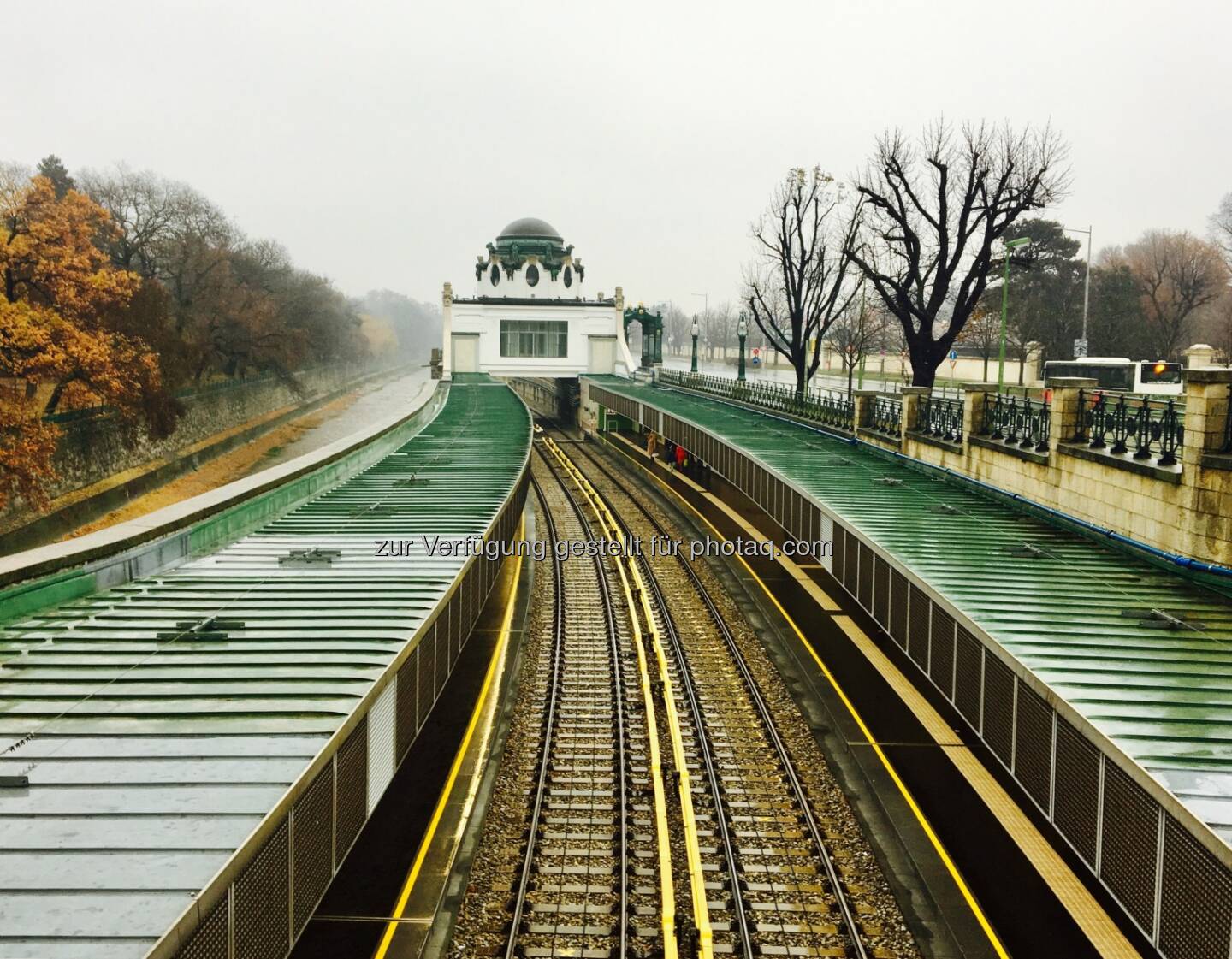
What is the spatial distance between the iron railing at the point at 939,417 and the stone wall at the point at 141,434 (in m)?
29.4

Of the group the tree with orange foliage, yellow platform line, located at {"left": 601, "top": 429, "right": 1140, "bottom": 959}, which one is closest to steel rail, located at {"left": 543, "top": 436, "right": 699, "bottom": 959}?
yellow platform line, located at {"left": 601, "top": 429, "right": 1140, "bottom": 959}

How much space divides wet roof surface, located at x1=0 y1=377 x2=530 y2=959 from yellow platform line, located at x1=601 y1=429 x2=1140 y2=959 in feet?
22.0

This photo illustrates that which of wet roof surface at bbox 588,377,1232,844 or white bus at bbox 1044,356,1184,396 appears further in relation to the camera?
white bus at bbox 1044,356,1184,396

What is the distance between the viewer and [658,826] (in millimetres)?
12641

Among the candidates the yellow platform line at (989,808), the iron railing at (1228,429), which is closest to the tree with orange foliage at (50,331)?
the yellow platform line at (989,808)

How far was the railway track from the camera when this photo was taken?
10359mm

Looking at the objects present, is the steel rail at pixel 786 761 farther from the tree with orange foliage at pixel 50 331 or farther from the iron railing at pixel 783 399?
the tree with orange foliage at pixel 50 331

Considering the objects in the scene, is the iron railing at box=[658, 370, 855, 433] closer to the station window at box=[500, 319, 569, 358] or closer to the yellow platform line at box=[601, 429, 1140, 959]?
the station window at box=[500, 319, 569, 358]

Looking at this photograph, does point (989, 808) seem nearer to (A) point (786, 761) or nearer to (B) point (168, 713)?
(A) point (786, 761)

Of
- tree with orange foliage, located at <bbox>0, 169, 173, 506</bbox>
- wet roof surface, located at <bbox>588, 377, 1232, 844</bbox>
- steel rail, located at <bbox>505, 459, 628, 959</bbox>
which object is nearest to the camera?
wet roof surface, located at <bbox>588, 377, 1232, 844</bbox>

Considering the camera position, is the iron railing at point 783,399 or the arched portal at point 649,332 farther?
the arched portal at point 649,332

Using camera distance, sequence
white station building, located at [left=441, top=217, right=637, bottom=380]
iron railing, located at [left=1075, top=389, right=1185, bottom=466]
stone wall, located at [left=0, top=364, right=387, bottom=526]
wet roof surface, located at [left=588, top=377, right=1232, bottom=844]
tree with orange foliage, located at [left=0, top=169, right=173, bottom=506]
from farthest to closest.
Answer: white station building, located at [left=441, top=217, right=637, bottom=380]
stone wall, located at [left=0, top=364, right=387, bottom=526]
tree with orange foliage, located at [left=0, top=169, right=173, bottom=506]
iron railing, located at [left=1075, top=389, right=1185, bottom=466]
wet roof surface, located at [left=588, top=377, right=1232, bottom=844]

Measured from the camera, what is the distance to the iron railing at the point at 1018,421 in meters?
19.6

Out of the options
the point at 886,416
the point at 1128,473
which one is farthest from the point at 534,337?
the point at 1128,473
